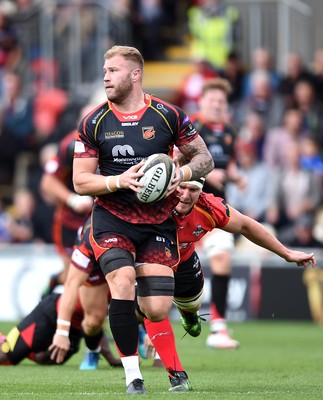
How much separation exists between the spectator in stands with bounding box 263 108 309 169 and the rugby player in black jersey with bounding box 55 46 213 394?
1142 cm

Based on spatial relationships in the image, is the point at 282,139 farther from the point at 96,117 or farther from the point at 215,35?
the point at 96,117

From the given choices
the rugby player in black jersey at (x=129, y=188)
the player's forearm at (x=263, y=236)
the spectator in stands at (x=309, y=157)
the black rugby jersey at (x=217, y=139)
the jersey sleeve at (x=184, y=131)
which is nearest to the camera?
the rugby player in black jersey at (x=129, y=188)

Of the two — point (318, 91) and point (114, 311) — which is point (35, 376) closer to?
point (114, 311)

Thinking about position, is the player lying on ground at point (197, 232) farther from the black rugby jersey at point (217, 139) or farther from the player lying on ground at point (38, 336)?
the black rugby jersey at point (217, 139)

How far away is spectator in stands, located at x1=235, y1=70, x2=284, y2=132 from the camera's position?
20.3 meters

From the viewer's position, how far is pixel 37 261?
17.7 meters

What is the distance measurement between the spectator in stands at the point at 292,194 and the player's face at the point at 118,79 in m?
10.8

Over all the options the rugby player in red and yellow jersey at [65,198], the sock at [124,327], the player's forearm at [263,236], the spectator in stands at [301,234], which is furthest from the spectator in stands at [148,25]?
the sock at [124,327]

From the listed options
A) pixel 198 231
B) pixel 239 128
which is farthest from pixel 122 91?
pixel 239 128

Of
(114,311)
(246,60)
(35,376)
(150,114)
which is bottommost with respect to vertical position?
(35,376)

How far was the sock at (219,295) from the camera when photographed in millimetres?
12445

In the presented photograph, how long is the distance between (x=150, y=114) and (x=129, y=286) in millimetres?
1181

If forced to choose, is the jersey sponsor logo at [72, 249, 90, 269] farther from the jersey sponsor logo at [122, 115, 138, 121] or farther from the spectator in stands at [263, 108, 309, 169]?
the spectator in stands at [263, 108, 309, 169]

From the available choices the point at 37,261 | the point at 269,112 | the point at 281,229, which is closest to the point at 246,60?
the point at 269,112
